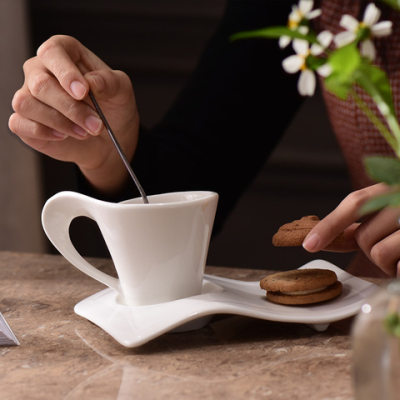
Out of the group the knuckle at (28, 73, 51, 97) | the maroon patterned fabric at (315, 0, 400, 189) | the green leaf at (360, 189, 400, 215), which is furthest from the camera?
the maroon patterned fabric at (315, 0, 400, 189)

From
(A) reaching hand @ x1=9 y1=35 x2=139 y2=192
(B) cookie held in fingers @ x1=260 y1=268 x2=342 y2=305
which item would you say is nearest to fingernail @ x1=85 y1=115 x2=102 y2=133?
(A) reaching hand @ x1=9 y1=35 x2=139 y2=192

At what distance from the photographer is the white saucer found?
0.49 metres

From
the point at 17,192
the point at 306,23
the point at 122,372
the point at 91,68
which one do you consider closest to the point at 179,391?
the point at 122,372

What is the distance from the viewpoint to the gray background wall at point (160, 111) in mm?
1653

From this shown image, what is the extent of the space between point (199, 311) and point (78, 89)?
0.23 metres

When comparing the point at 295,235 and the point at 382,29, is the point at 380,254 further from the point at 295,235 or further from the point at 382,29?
the point at 382,29

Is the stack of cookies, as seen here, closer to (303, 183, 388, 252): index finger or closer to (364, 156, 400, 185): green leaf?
(303, 183, 388, 252): index finger

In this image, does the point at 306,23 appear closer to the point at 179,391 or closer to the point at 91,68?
the point at 179,391

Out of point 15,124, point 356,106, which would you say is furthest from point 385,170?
point 356,106

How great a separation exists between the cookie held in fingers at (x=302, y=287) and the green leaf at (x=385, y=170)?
0.21 meters

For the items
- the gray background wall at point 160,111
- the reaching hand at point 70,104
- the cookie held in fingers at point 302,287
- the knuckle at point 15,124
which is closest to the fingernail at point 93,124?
the reaching hand at point 70,104

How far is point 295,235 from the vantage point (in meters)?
0.55

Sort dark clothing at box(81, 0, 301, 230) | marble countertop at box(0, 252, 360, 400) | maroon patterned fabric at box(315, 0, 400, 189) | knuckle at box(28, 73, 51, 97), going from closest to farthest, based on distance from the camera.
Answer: marble countertop at box(0, 252, 360, 400)
knuckle at box(28, 73, 51, 97)
maroon patterned fabric at box(315, 0, 400, 189)
dark clothing at box(81, 0, 301, 230)

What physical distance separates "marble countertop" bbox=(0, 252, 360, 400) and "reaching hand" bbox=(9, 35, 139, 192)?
0.18 meters
